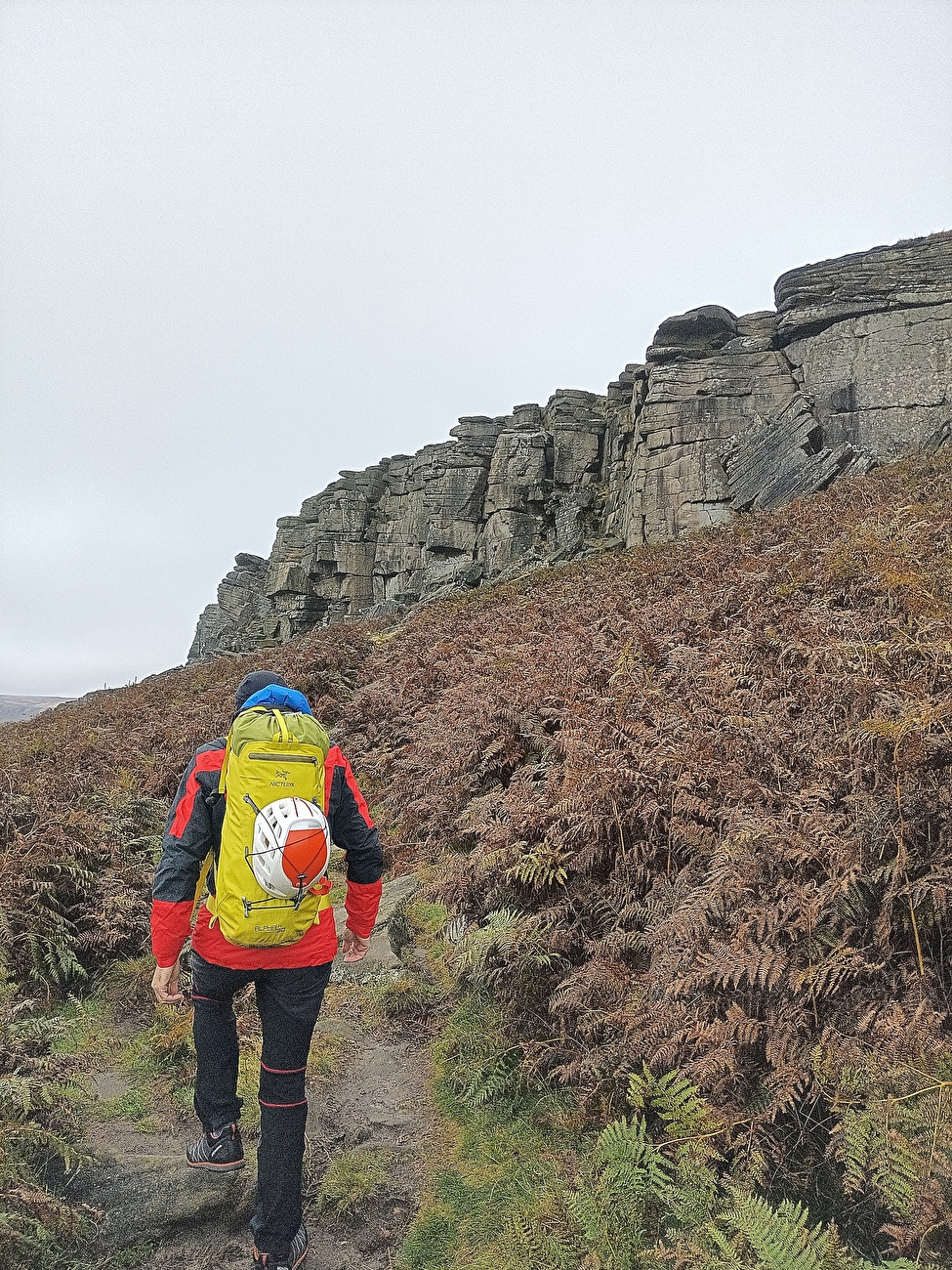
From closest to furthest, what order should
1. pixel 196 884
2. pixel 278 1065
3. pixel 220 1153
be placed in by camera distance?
pixel 278 1065 → pixel 196 884 → pixel 220 1153

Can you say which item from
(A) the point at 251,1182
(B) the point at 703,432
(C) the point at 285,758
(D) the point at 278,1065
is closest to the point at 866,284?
(B) the point at 703,432

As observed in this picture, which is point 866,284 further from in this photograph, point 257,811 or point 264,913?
point 264,913

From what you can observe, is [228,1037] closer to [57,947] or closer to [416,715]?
[57,947]

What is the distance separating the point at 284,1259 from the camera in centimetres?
290

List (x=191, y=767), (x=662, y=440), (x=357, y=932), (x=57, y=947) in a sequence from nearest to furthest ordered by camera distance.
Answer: (x=191, y=767) < (x=357, y=932) < (x=57, y=947) < (x=662, y=440)

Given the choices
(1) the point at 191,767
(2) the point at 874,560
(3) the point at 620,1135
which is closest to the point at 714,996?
(3) the point at 620,1135

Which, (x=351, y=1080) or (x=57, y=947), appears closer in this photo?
(x=351, y=1080)

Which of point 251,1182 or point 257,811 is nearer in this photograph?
point 257,811

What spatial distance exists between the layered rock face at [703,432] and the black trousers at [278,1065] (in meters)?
17.4

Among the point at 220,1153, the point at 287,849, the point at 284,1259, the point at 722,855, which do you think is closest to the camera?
the point at 287,849

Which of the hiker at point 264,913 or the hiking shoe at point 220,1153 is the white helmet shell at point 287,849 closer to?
the hiker at point 264,913

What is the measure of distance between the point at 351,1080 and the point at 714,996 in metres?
2.20

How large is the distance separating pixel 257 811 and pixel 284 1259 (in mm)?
1769

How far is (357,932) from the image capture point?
3.58 metres
